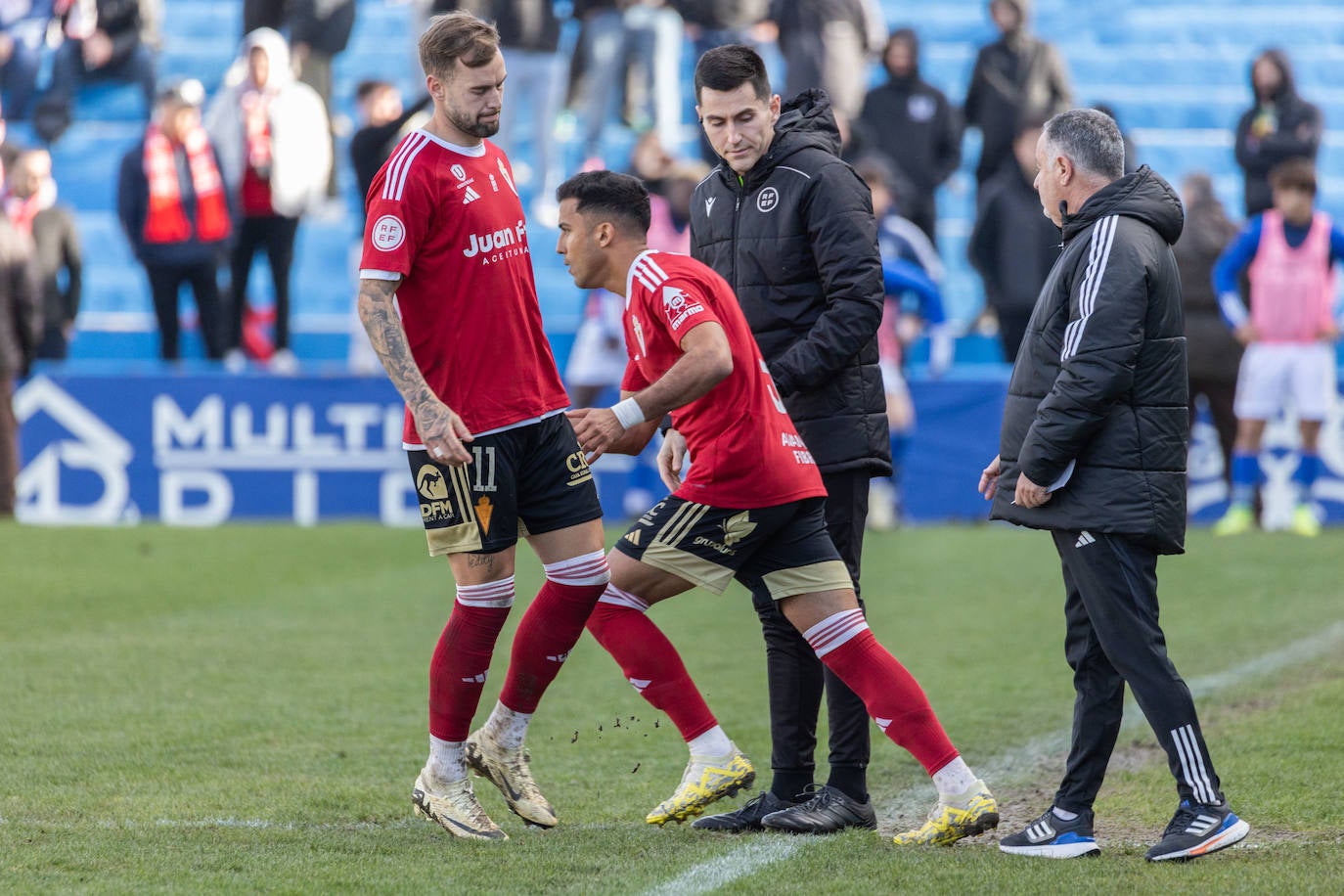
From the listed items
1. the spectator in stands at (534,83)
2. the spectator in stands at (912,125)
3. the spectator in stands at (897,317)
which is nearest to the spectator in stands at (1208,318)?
the spectator in stands at (897,317)

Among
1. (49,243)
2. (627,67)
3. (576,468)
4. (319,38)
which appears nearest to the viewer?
(576,468)

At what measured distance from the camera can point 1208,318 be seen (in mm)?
12914

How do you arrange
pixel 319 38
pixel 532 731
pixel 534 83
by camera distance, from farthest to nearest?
pixel 319 38, pixel 534 83, pixel 532 731

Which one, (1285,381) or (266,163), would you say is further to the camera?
(266,163)

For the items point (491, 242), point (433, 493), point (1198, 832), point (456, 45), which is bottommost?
point (1198, 832)

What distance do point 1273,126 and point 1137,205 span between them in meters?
11.7

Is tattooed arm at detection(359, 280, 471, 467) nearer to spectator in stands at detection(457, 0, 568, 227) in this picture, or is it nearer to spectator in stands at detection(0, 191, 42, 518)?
spectator in stands at detection(0, 191, 42, 518)

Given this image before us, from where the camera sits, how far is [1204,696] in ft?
21.0

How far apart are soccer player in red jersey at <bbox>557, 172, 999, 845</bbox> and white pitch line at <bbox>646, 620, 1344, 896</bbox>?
28 centimetres

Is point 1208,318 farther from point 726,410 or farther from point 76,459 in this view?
point 726,410

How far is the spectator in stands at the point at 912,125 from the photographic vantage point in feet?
48.7

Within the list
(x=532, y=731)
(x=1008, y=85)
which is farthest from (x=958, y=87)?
(x=532, y=731)

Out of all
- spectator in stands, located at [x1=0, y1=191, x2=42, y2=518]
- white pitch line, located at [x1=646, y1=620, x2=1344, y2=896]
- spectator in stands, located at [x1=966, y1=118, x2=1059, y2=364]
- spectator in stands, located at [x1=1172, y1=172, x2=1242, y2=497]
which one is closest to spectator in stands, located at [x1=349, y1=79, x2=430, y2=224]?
spectator in stands, located at [x1=0, y1=191, x2=42, y2=518]

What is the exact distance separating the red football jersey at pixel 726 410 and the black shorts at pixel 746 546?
0.04 meters
